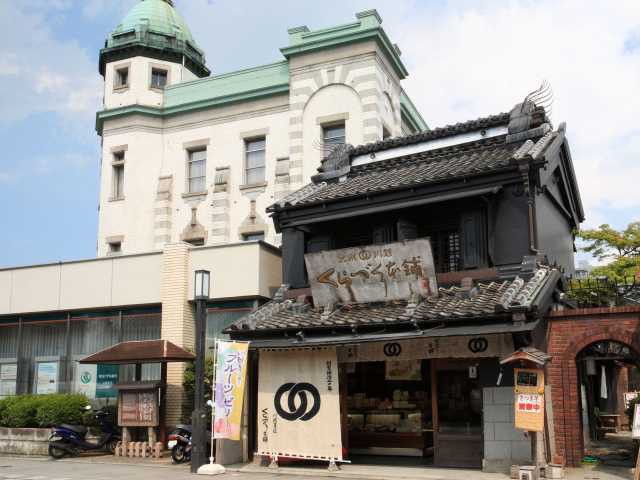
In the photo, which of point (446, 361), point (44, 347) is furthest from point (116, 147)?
point (446, 361)

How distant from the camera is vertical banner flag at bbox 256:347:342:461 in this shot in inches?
657

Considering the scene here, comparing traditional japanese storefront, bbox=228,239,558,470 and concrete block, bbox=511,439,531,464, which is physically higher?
traditional japanese storefront, bbox=228,239,558,470

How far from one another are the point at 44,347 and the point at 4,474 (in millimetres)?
7774

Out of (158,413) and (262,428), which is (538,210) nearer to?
(262,428)

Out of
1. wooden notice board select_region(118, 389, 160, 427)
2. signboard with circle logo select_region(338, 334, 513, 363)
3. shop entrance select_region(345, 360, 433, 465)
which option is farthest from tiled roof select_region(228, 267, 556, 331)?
wooden notice board select_region(118, 389, 160, 427)

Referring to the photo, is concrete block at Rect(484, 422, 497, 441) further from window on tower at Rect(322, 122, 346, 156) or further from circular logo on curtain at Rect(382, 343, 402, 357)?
window on tower at Rect(322, 122, 346, 156)

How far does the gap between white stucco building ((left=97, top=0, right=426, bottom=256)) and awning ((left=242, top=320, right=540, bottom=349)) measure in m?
9.69

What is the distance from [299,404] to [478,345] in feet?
15.1

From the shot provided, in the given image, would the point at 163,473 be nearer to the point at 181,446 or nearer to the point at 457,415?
the point at 181,446

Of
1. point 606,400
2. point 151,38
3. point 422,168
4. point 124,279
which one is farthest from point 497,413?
point 151,38

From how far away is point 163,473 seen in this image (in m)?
16.6

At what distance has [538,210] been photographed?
17.8 metres

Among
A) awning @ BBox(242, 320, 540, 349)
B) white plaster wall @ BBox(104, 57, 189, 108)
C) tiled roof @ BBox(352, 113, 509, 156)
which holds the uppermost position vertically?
white plaster wall @ BBox(104, 57, 189, 108)

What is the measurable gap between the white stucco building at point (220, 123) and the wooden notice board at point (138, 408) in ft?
28.3
